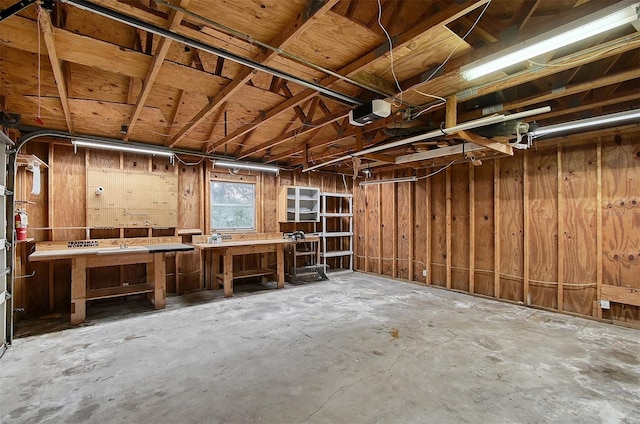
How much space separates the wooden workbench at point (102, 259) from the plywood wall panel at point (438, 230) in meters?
4.74

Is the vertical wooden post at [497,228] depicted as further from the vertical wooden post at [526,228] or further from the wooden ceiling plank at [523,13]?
the wooden ceiling plank at [523,13]

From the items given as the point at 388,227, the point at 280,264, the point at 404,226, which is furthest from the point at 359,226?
the point at 280,264

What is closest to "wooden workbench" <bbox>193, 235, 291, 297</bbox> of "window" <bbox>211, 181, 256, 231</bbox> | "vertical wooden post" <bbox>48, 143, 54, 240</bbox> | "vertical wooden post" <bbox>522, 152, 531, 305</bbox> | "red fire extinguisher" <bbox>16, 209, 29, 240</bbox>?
"window" <bbox>211, 181, 256, 231</bbox>

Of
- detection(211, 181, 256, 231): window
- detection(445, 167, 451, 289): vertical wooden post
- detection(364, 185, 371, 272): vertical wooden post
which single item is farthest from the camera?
detection(364, 185, 371, 272): vertical wooden post

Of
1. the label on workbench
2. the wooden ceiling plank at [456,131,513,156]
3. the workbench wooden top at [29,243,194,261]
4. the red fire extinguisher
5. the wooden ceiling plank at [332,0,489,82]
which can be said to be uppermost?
the wooden ceiling plank at [332,0,489,82]

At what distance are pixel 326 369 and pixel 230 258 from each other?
3.05 m

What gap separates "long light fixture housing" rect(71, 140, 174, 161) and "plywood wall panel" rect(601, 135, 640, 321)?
669 cm

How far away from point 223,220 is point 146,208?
1.46 m

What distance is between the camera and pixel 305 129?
4055 mm

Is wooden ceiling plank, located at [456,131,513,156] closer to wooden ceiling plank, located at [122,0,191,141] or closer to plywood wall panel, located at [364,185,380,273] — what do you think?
wooden ceiling plank, located at [122,0,191,141]

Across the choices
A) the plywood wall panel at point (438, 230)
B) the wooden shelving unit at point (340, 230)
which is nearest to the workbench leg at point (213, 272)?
the wooden shelving unit at point (340, 230)

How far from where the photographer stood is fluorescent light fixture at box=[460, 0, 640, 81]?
59.2 inches

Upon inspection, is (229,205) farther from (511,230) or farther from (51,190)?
(511,230)

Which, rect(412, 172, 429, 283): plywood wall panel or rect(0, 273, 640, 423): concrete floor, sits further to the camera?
rect(412, 172, 429, 283): plywood wall panel
